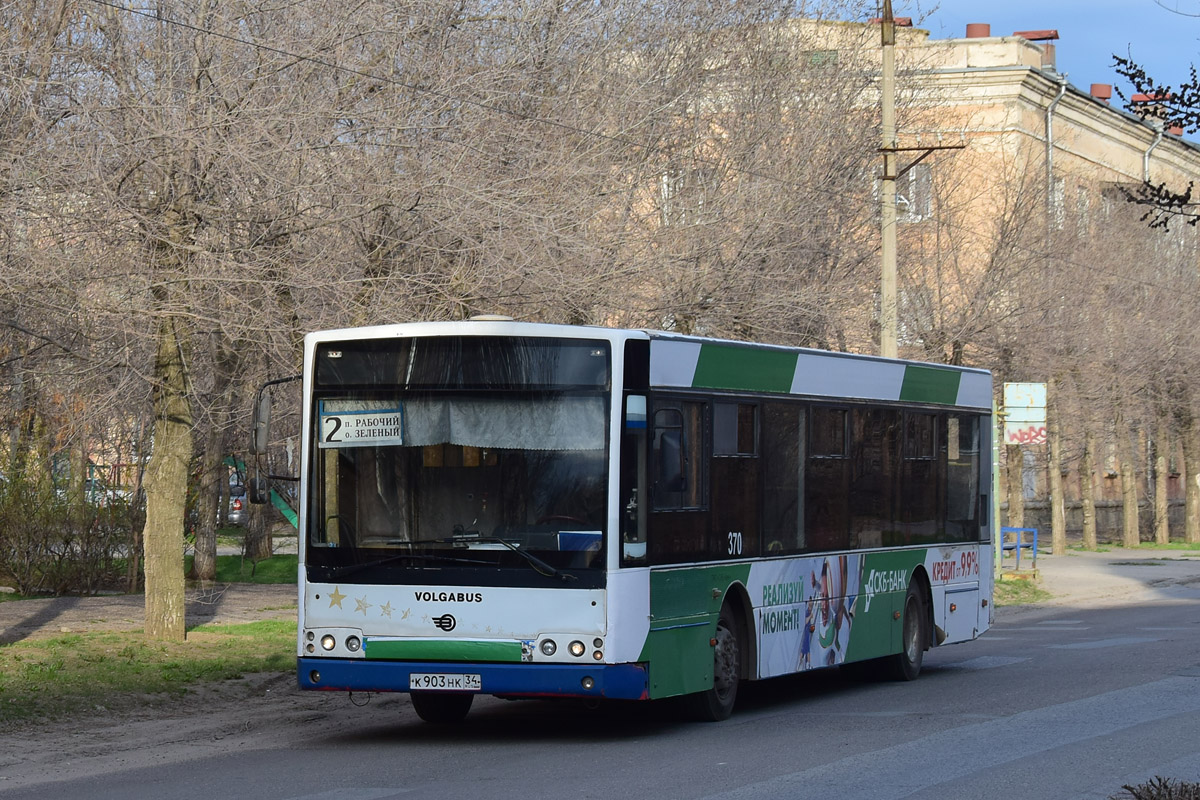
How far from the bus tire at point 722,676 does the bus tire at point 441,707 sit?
5.69 feet

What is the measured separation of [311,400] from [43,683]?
153 inches

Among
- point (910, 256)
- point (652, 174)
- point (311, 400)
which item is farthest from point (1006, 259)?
point (311, 400)

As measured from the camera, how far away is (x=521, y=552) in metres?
11.2

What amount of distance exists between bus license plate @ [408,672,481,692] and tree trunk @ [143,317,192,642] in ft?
19.0

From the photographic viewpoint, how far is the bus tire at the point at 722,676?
40.6 ft

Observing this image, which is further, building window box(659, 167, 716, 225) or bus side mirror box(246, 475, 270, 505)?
building window box(659, 167, 716, 225)

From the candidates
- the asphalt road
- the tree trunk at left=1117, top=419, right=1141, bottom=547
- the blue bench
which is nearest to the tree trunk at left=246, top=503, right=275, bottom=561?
the blue bench

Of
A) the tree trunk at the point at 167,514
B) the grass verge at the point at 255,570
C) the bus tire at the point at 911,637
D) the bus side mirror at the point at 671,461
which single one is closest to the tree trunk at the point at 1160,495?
the grass verge at the point at 255,570

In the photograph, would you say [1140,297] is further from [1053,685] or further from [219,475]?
[1053,685]

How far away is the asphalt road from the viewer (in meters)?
9.38

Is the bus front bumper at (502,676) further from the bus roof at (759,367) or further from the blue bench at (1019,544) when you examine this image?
the blue bench at (1019,544)

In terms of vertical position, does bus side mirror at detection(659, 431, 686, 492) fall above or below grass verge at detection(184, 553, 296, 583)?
above

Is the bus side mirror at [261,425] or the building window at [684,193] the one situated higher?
the building window at [684,193]

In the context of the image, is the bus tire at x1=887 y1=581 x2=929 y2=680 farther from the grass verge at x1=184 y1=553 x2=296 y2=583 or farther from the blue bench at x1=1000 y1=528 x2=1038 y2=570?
the blue bench at x1=1000 y1=528 x2=1038 y2=570
